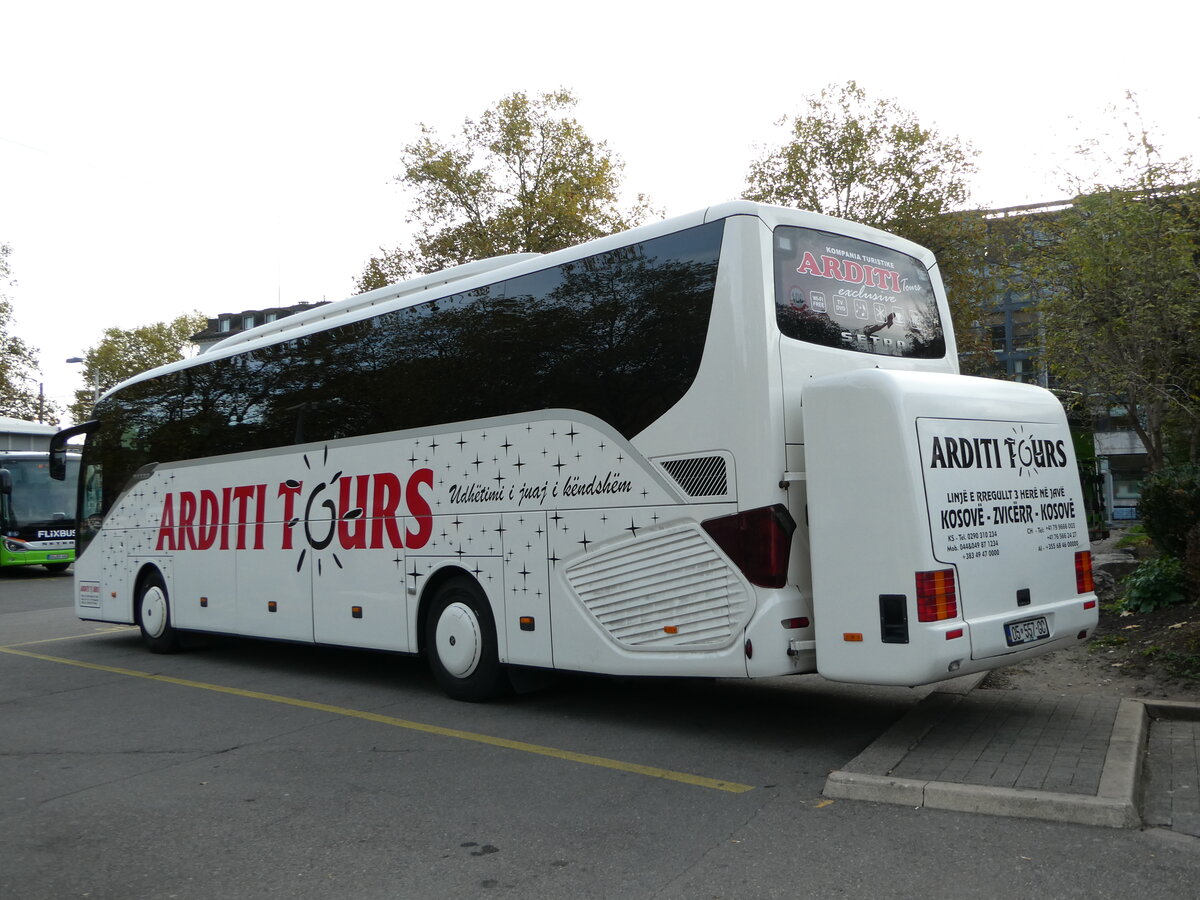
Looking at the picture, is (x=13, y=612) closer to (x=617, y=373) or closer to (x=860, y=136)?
(x=617, y=373)

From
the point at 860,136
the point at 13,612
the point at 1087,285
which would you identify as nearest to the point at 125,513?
the point at 13,612

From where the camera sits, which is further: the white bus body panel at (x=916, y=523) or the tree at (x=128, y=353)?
the tree at (x=128, y=353)

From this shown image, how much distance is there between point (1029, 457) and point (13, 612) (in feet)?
57.8

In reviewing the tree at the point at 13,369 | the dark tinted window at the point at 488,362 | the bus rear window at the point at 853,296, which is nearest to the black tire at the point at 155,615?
the dark tinted window at the point at 488,362

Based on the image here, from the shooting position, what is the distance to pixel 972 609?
6281 mm

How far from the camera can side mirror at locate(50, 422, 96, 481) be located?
1337 centimetres

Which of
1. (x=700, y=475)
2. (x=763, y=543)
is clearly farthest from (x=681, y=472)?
(x=763, y=543)

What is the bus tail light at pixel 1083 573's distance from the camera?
23.7 ft

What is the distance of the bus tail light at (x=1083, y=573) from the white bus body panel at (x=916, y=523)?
1.39 feet

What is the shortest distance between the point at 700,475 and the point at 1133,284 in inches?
345

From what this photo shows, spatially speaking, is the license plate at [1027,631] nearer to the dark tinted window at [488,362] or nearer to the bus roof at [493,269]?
the dark tinted window at [488,362]

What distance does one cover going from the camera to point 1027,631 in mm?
6609

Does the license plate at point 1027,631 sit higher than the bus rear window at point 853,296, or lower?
lower

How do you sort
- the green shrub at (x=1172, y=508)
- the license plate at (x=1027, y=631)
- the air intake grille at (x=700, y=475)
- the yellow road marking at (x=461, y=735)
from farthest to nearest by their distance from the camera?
1. the green shrub at (x=1172, y=508)
2. the air intake grille at (x=700, y=475)
3. the license plate at (x=1027, y=631)
4. the yellow road marking at (x=461, y=735)
